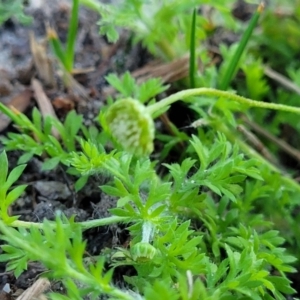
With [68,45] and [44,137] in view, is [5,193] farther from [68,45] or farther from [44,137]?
[68,45]

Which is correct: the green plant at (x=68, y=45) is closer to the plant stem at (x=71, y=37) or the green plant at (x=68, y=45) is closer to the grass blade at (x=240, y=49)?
the plant stem at (x=71, y=37)

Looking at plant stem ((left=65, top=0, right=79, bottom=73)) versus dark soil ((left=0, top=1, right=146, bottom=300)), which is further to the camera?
plant stem ((left=65, top=0, right=79, bottom=73))

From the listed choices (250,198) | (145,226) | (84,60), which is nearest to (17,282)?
(145,226)

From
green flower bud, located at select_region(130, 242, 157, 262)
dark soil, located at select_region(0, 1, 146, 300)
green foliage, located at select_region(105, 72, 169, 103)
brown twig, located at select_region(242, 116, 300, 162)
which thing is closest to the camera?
green flower bud, located at select_region(130, 242, 157, 262)

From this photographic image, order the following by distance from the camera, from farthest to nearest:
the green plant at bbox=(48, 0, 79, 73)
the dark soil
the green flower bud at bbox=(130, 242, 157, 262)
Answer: the green plant at bbox=(48, 0, 79, 73), the dark soil, the green flower bud at bbox=(130, 242, 157, 262)

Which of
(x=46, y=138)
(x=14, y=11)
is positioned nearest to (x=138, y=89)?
(x=46, y=138)

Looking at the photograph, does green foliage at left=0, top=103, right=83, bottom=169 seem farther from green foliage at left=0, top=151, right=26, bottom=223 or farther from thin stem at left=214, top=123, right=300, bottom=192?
thin stem at left=214, top=123, right=300, bottom=192

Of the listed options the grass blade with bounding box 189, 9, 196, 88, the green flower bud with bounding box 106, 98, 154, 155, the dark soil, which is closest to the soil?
the dark soil
